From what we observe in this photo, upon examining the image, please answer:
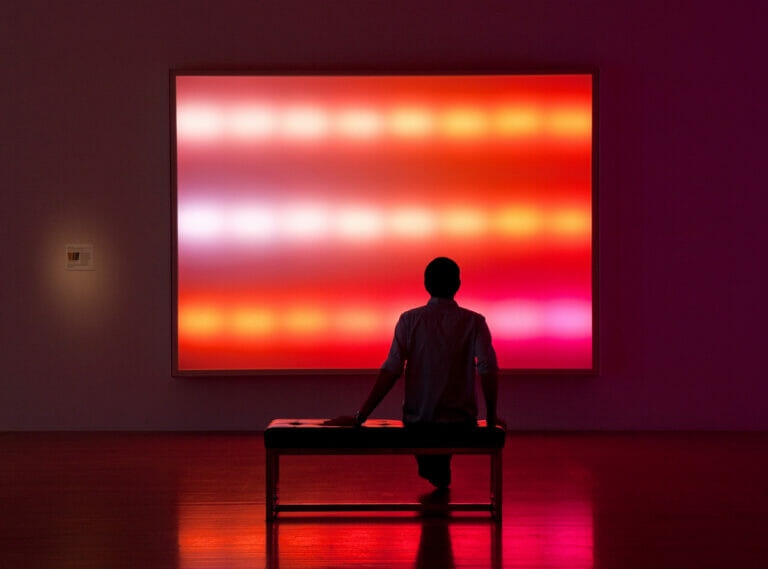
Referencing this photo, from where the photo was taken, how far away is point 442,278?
4.25 meters

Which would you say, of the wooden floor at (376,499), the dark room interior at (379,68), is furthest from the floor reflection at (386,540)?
the dark room interior at (379,68)

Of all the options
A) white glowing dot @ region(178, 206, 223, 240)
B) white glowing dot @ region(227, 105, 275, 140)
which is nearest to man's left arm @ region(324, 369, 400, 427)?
white glowing dot @ region(178, 206, 223, 240)

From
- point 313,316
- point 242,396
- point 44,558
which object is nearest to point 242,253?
point 313,316

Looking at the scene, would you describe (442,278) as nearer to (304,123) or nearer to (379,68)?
(304,123)

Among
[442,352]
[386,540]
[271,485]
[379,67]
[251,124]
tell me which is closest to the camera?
[386,540]

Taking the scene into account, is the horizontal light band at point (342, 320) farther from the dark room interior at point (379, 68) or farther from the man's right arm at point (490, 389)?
the man's right arm at point (490, 389)

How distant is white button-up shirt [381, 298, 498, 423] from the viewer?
423 centimetres

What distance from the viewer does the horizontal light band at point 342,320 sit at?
21.1 feet

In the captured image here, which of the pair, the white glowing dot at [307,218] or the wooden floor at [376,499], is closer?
the wooden floor at [376,499]

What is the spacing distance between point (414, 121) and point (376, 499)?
10.2 ft

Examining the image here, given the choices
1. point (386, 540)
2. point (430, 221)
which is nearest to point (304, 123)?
point (430, 221)

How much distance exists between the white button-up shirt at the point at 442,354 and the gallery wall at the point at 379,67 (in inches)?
93.8

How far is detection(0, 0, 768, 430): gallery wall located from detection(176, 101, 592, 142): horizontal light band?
297 mm

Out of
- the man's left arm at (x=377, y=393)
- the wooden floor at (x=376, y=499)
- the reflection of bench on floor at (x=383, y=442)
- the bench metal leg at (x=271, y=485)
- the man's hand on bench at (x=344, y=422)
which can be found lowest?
the wooden floor at (x=376, y=499)
